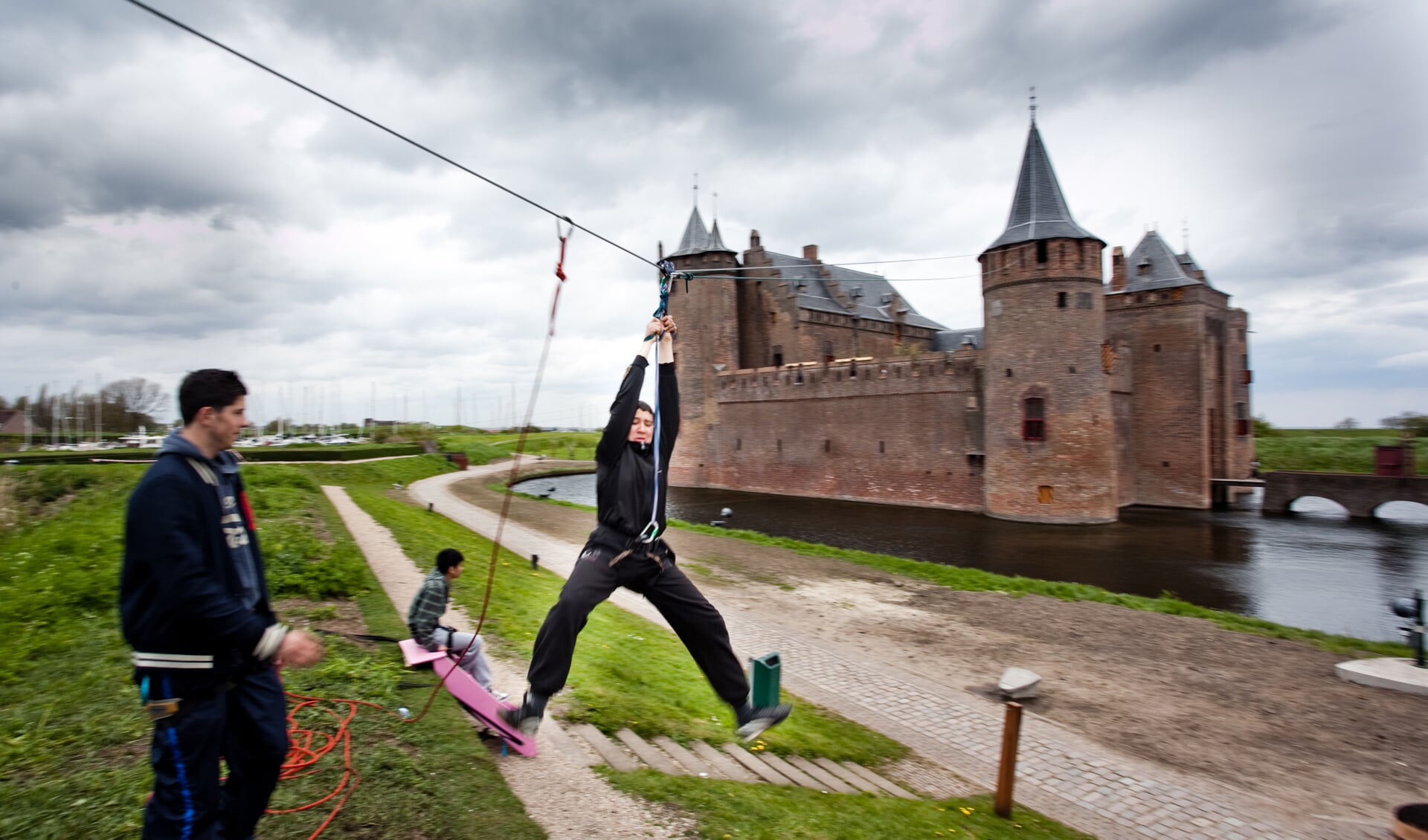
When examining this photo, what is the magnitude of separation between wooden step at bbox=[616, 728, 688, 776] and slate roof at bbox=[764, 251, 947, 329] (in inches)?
1630

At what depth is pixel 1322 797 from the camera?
709 centimetres

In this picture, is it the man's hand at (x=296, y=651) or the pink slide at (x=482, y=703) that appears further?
the pink slide at (x=482, y=703)

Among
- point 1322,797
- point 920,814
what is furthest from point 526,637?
point 1322,797

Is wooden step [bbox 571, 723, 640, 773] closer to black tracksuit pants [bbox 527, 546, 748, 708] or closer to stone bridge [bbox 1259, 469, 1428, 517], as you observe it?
black tracksuit pants [bbox 527, 546, 748, 708]

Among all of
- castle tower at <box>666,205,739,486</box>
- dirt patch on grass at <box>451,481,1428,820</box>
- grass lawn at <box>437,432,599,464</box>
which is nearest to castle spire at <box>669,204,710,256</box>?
castle tower at <box>666,205,739,486</box>

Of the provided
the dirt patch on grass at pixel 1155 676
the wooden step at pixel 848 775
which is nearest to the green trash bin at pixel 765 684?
the wooden step at pixel 848 775

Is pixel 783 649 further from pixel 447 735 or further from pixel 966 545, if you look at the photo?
pixel 966 545

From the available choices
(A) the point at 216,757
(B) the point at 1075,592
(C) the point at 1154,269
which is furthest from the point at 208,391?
(C) the point at 1154,269

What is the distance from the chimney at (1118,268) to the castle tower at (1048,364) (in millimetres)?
9574

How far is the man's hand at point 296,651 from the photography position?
320 cm

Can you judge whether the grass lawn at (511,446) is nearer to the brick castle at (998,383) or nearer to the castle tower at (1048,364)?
the brick castle at (998,383)

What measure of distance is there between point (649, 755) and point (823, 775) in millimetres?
1638

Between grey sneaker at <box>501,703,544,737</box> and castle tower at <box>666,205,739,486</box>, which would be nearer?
grey sneaker at <box>501,703,544,737</box>

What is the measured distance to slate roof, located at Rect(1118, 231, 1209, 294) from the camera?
35750 mm
